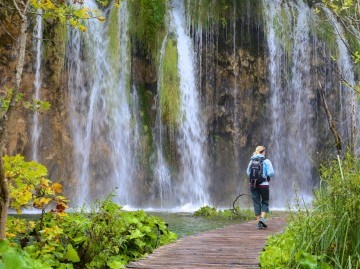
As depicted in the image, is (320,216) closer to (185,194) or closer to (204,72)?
(185,194)

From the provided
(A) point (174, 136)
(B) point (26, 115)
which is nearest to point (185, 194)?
(A) point (174, 136)

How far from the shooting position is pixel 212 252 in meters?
6.75

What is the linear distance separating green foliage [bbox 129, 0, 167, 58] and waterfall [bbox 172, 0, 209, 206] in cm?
113

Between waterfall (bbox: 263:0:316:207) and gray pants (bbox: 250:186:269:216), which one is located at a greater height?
waterfall (bbox: 263:0:316:207)

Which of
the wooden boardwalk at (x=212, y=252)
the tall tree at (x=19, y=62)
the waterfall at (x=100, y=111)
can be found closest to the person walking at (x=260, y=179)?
the wooden boardwalk at (x=212, y=252)

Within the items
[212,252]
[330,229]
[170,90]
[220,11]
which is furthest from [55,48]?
[330,229]

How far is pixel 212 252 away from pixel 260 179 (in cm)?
301

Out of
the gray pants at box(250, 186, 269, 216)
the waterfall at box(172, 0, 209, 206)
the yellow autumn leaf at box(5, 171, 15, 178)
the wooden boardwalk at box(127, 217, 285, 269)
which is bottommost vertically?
the wooden boardwalk at box(127, 217, 285, 269)

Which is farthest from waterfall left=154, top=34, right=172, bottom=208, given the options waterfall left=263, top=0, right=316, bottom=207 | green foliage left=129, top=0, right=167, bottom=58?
waterfall left=263, top=0, right=316, bottom=207

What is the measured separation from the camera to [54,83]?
2025cm

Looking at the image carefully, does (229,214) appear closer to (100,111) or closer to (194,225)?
(194,225)

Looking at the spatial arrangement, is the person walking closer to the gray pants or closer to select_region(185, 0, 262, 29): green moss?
the gray pants

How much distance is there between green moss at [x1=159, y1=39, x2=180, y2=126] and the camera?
22.3 m

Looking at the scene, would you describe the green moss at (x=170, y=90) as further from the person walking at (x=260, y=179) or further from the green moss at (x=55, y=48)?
the person walking at (x=260, y=179)
